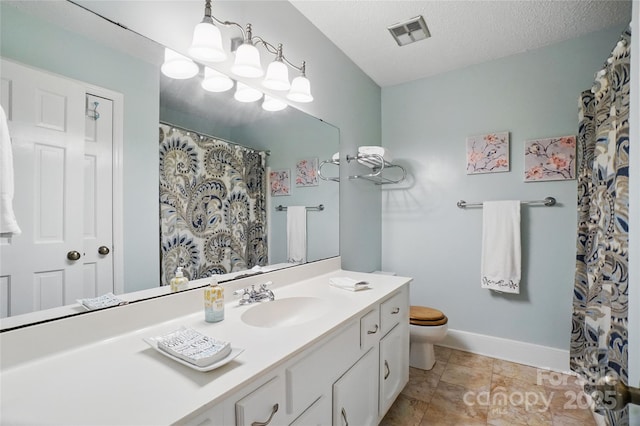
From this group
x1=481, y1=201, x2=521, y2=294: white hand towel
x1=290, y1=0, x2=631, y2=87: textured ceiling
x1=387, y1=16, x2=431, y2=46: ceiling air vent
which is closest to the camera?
x1=290, y1=0, x2=631, y2=87: textured ceiling

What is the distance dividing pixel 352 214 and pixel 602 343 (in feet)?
5.03

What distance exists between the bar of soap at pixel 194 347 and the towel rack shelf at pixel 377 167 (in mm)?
1669

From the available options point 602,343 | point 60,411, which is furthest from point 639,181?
point 60,411

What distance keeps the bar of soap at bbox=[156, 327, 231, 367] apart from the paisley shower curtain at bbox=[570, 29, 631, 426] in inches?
38.4

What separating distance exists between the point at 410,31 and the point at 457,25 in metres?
0.29

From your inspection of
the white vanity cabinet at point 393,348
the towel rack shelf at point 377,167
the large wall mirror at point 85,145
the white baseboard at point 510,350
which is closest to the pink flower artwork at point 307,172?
the towel rack shelf at point 377,167

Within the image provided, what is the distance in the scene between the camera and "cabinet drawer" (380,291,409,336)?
148cm

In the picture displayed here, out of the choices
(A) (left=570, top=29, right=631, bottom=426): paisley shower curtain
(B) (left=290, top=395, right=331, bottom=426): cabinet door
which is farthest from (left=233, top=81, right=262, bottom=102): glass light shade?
(A) (left=570, top=29, right=631, bottom=426): paisley shower curtain

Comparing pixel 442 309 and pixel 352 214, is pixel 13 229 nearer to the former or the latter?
pixel 352 214

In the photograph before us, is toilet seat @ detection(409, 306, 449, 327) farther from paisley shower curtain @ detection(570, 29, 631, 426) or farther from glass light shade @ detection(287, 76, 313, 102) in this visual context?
glass light shade @ detection(287, 76, 313, 102)

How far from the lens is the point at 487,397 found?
182 cm

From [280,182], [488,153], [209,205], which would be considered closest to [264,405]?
[209,205]

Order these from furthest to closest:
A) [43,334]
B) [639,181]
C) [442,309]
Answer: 1. [442,309]
2. [43,334]
3. [639,181]

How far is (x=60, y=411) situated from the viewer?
573 millimetres
